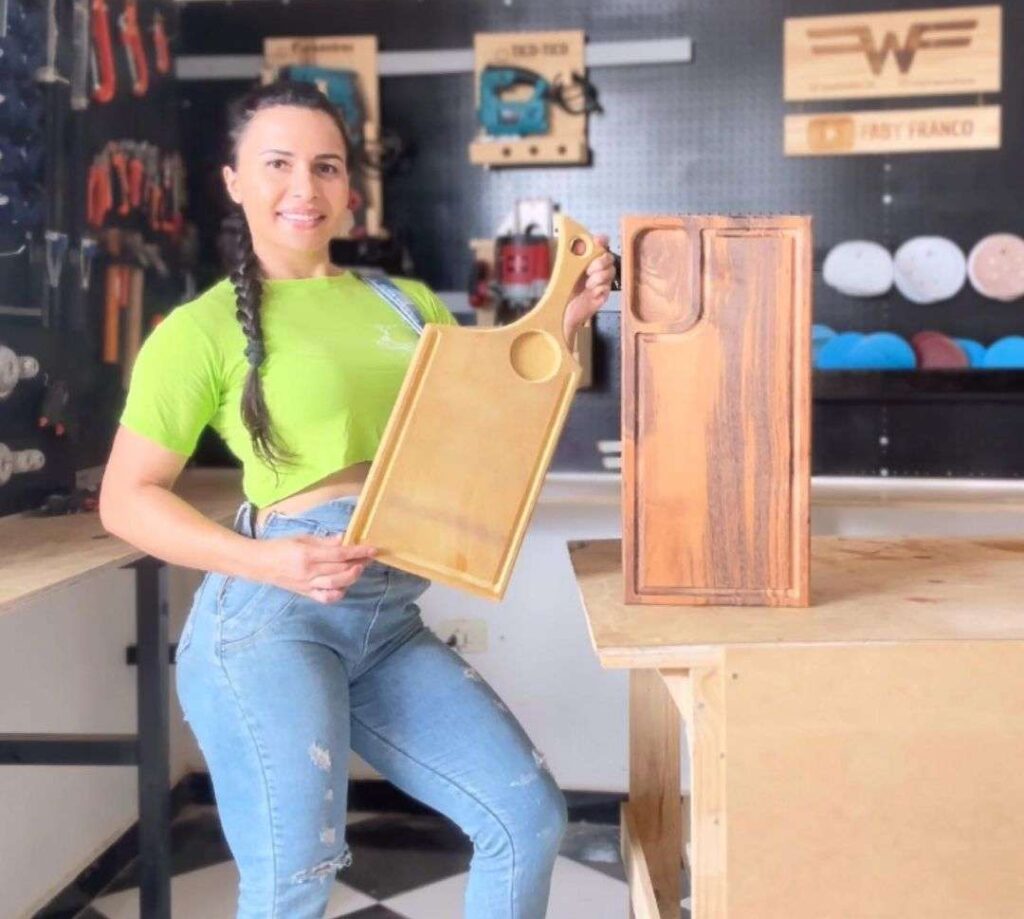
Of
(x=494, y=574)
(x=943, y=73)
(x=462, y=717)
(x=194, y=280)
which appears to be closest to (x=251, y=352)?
(x=494, y=574)

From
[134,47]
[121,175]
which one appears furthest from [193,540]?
[134,47]

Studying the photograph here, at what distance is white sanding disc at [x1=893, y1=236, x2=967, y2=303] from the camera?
8.56 ft

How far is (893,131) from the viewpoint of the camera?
8.56 feet

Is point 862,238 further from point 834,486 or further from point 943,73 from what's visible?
point 834,486

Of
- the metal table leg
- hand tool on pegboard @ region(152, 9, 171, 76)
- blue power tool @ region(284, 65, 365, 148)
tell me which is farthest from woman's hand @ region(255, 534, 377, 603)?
hand tool on pegboard @ region(152, 9, 171, 76)

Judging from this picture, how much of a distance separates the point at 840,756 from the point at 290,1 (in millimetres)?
2247

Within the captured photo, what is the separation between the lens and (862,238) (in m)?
2.65

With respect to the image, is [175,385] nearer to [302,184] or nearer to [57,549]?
[302,184]

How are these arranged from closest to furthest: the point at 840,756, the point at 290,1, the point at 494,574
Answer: the point at 840,756
the point at 494,574
the point at 290,1

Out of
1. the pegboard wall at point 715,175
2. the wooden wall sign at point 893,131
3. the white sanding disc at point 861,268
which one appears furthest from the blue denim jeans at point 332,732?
the wooden wall sign at point 893,131

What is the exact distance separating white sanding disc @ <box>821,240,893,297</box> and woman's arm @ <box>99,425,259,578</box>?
1687 mm

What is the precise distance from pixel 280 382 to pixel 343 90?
5.05ft

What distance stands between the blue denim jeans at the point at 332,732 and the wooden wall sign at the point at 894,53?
1674 mm

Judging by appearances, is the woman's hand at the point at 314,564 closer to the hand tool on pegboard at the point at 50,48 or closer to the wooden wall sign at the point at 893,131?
the hand tool on pegboard at the point at 50,48
